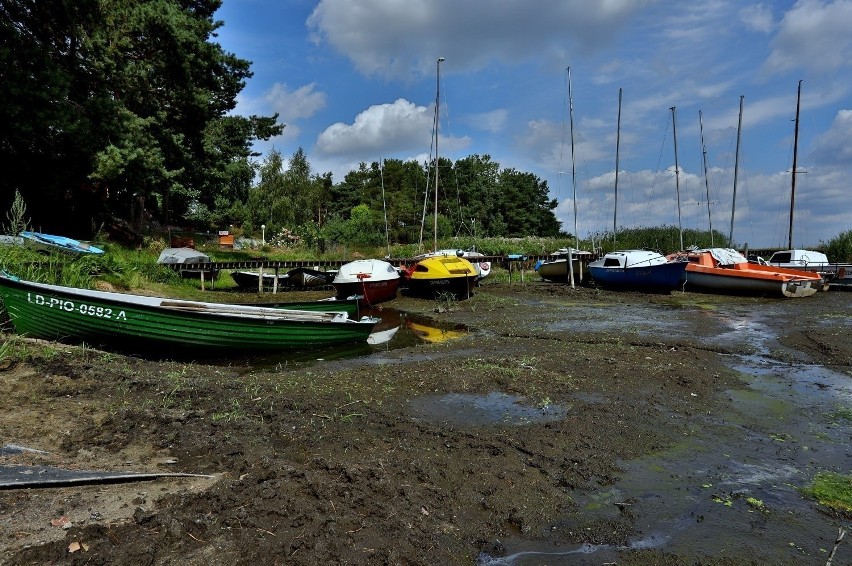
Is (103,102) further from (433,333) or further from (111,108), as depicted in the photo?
(433,333)

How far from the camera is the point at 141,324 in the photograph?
9898 mm

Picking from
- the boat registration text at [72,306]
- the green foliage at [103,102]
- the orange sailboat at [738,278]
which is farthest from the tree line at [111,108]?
the orange sailboat at [738,278]

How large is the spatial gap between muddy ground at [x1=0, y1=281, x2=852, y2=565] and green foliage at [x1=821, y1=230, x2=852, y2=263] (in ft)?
97.6

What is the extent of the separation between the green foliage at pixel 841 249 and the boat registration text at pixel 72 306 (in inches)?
1582

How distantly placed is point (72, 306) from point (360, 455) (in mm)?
7146

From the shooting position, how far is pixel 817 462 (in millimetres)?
5668

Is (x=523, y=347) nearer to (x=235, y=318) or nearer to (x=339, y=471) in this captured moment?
(x=235, y=318)

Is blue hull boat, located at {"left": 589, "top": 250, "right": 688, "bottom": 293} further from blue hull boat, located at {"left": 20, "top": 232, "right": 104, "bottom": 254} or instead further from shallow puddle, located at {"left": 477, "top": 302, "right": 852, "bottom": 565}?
blue hull boat, located at {"left": 20, "top": 232, "right": 104, "bottom": 254}

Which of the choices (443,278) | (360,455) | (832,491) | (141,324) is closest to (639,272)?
(443,278)

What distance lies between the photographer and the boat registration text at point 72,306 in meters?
9.37

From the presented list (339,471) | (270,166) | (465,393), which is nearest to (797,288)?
(465,393)

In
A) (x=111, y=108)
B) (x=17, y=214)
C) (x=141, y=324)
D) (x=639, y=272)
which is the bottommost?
(x=141, y=324)

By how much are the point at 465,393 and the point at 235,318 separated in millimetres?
5081

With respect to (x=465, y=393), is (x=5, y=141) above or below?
above
